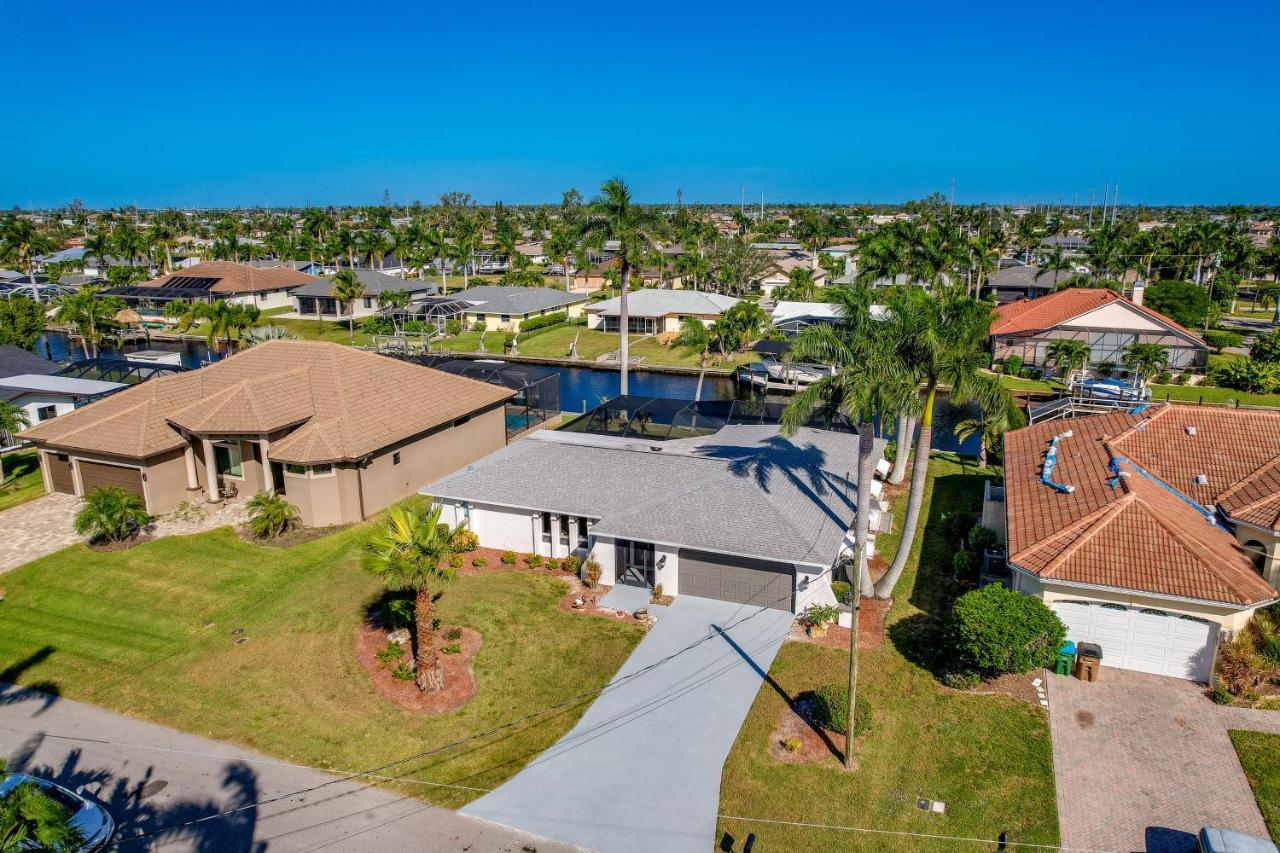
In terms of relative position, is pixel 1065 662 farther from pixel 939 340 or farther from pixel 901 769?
pixel 939 340

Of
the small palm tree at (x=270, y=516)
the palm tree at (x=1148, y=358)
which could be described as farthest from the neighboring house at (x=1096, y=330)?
the small palm tree at (x=270, y=516)

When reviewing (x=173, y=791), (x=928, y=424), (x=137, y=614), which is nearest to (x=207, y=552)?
(x=137, y=614)

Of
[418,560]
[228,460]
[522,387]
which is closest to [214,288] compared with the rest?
[522,387]

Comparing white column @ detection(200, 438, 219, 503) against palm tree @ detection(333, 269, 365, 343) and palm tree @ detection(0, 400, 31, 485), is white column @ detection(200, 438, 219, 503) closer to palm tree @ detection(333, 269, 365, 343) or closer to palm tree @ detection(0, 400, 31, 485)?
palm tree @ detection(0, 400, 31, 485)

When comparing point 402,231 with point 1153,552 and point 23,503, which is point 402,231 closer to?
point 23,503

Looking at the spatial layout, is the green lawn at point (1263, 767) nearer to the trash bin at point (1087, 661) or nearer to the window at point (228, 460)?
the trash bin at point (1087, 661)

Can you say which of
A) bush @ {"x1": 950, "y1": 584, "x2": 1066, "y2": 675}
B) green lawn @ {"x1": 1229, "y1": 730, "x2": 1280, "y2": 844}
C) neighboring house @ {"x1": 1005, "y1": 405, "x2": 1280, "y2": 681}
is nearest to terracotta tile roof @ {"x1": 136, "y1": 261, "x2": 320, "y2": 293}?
neighboring house @ {"x1": 1005, "y1": 405, "x2": 1280, "y2": 681}
